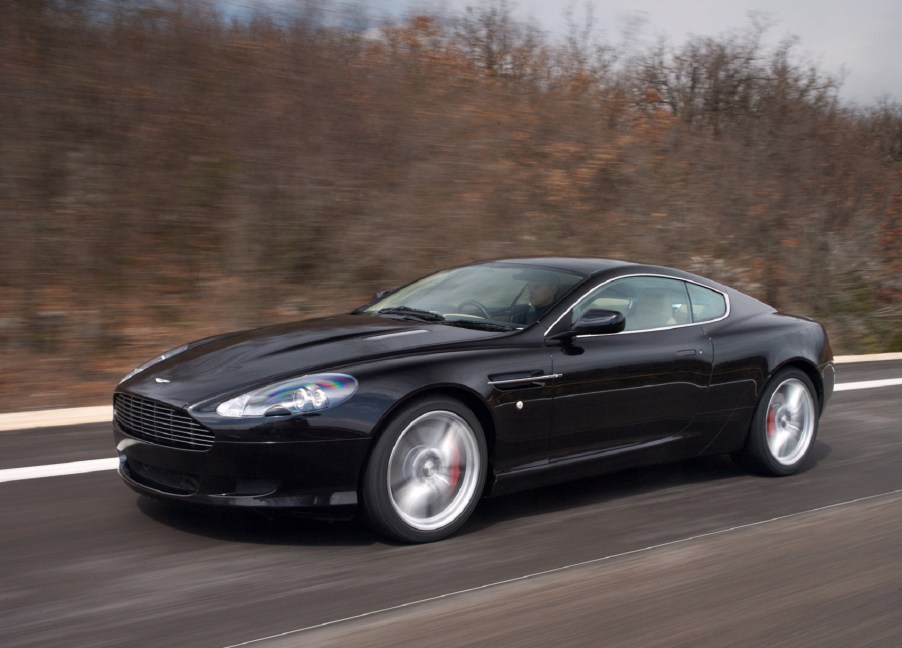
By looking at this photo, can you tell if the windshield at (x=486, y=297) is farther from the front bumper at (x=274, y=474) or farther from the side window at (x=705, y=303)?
the front bumper at (x=274, y=474)

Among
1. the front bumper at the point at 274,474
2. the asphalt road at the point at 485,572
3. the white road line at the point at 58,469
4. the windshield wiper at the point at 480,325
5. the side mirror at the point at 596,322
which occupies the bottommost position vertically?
the white road line at the point at 58,469

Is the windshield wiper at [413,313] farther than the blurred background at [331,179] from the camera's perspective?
No

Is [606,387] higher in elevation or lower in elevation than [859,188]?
lower

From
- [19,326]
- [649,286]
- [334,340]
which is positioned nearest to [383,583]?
[334,340]

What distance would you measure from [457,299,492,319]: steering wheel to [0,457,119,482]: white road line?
87.1 inches

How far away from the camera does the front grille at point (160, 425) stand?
4.52m

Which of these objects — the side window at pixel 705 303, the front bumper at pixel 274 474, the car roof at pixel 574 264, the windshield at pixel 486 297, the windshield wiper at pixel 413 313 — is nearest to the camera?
the front bumper at pixel 274 474

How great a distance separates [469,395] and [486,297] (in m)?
1.06

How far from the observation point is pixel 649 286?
6164 millimetres

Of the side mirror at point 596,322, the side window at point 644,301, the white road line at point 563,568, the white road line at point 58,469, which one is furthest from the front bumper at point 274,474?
the side window at point 644,301

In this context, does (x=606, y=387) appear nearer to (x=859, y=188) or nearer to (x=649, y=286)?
(x=649, y=286)

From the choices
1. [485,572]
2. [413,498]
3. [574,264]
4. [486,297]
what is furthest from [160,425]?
[574,264]

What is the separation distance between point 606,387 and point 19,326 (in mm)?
6483

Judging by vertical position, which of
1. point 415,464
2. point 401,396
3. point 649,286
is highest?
point 649,286
